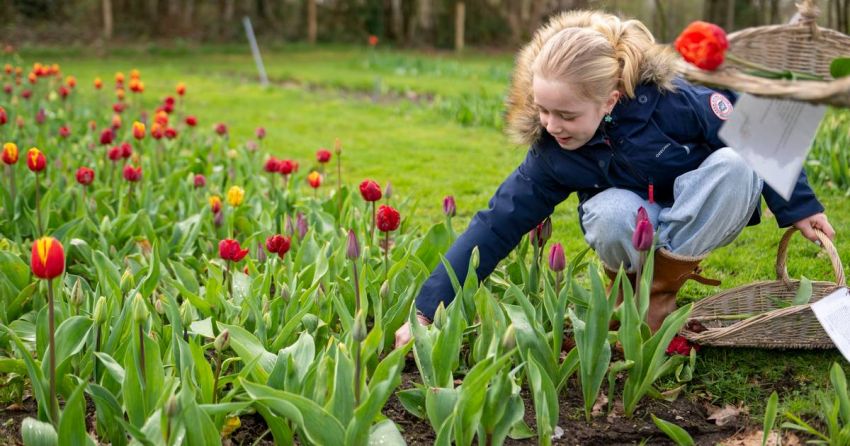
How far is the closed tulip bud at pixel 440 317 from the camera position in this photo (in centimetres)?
245

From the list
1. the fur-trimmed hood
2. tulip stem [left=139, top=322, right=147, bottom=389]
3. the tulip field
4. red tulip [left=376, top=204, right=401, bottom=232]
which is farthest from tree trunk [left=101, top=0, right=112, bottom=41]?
tulip stem [left=139, top=322, right=147, bottom=389]

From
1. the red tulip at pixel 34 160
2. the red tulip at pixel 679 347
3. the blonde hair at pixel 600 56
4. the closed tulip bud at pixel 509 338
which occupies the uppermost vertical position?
the blonde hair at pixel 600 56

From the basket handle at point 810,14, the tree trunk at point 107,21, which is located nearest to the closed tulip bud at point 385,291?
the basket handle at point 810,14

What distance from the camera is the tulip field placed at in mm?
2012

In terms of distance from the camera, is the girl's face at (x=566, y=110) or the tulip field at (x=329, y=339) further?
the girl's face at (x=566, y=110)

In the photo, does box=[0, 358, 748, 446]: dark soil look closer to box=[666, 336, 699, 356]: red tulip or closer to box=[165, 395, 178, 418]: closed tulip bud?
box=[666, 336, 699, 356]: red tulip

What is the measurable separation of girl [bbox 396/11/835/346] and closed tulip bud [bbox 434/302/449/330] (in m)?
0.09

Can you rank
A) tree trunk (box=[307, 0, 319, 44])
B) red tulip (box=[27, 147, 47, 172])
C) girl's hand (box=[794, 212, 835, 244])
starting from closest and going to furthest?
girl's hand (box=[794, 212, 835, 244]) → red tulip (box=[27, 147, 47, 172]) → tree trunk (box=[307, 0, 319, 44])

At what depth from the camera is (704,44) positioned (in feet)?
5.44

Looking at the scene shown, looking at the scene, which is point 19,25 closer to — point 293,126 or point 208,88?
point 208,88

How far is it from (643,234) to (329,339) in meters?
0.90

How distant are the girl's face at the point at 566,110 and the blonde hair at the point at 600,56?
0.02 metres

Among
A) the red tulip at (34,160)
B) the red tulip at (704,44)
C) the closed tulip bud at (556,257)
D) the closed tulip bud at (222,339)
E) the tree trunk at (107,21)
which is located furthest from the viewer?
the tree trunk at (107,21)

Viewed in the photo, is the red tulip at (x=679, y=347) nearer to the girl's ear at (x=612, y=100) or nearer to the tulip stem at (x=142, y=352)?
the girl's ear at (x=612, y=100)
